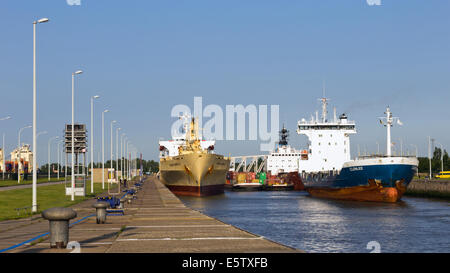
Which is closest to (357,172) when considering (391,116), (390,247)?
(391,116)

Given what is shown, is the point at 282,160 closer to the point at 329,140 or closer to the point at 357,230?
the point at 329,140

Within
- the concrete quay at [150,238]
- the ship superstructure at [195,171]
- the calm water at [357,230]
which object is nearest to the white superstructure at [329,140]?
the ship superstructure at [195,171]

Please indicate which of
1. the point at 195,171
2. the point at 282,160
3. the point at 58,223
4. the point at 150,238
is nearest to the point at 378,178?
the point at 195,171

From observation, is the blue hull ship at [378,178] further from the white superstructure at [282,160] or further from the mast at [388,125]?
the white superstructure at [282,160]

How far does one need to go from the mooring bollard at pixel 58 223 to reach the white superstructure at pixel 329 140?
7589 centimetres

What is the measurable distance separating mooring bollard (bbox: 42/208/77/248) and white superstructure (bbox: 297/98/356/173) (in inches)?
2988

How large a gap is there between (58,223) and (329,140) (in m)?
76.8

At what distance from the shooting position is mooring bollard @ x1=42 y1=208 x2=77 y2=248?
50.5ft

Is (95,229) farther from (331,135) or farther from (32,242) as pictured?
(331,135)

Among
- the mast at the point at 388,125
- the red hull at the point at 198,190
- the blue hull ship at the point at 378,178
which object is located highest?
the mast at the point at 388,125

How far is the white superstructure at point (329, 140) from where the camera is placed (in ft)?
293

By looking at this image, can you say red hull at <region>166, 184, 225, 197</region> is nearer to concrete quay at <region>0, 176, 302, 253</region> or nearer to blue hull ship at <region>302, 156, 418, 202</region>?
blue hull ship at <region>302, 156, 418, 202</region>

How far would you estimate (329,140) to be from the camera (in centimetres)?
8944

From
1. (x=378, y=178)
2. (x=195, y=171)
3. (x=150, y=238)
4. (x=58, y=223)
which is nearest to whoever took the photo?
(x=58, y=223)
